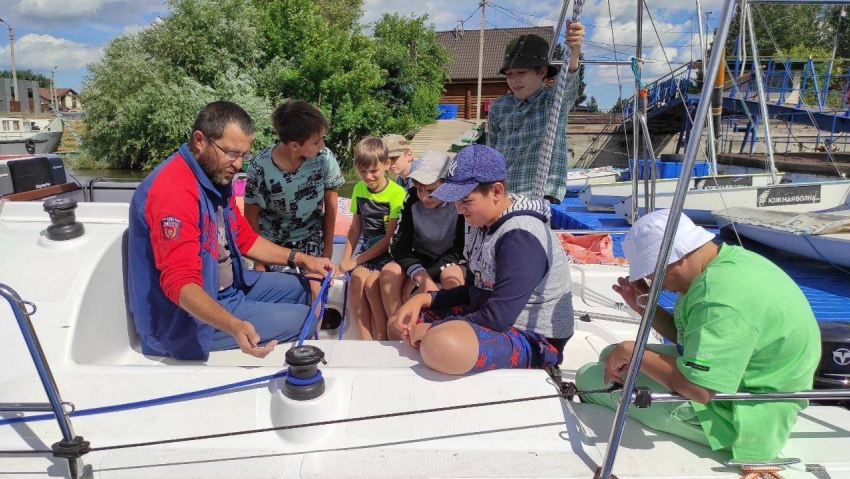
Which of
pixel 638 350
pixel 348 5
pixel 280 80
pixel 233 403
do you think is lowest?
pixel 233 403

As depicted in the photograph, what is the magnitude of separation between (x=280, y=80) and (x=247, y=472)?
19.6m

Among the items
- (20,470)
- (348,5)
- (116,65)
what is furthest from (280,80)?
(20,470)

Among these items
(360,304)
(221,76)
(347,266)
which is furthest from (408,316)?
(221,76)

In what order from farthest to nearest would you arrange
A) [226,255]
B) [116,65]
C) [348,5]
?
[348,5], [116,65], [226,255]

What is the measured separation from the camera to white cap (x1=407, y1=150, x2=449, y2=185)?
2.64 meters

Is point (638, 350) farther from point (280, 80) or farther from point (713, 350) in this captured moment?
point (280, 80)

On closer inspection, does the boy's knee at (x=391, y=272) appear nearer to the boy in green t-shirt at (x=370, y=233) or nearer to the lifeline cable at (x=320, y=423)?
the boy in green t-shirt at (x=370, y=233)

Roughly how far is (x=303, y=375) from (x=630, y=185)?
11.8 meters

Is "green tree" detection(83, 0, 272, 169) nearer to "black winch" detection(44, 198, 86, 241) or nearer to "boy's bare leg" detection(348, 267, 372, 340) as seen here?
"boy's bare leg" detection(348, 267, 372, 340)

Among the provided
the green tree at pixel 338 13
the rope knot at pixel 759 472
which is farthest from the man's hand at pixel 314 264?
the green tree at pixel 338 13

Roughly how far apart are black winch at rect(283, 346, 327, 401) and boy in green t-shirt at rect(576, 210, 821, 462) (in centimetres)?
92

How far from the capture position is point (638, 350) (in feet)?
4.78

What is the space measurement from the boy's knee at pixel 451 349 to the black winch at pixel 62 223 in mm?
1452

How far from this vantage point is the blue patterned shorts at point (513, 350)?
6.40 ft
